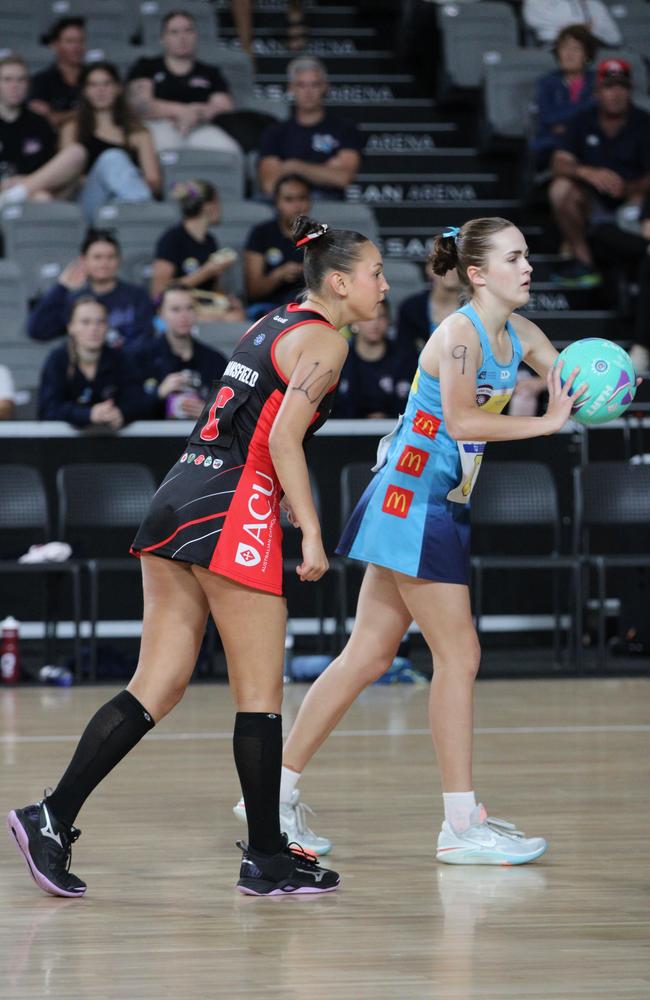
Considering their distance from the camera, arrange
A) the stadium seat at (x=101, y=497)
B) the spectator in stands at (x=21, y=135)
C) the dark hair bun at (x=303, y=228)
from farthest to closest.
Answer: the spectator in stands at (x=21, y=135)
the stadium seat at (x=101, y=497)
the dark hair bun at (x=303, y=228)

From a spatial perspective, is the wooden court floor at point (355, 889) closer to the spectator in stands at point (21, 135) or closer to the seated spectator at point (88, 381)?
the seated spectator at point (88, 381)

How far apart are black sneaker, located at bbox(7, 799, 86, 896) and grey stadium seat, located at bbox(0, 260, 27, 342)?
650 cm

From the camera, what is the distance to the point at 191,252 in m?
10.2

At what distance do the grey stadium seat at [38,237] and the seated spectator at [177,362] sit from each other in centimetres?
144

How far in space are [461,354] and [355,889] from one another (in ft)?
4.50

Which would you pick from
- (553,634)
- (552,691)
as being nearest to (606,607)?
(553,634)

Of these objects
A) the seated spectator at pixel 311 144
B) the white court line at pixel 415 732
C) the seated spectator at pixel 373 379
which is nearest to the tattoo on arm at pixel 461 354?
the white court line at pixel 415 732

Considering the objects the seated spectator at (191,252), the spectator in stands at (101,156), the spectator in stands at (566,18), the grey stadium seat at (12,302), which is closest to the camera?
the grey stadium seat at (12,302)

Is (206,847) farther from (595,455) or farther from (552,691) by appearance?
(595,455)

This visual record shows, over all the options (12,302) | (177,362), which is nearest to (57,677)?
(177,362)

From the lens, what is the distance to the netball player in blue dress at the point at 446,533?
4262mm

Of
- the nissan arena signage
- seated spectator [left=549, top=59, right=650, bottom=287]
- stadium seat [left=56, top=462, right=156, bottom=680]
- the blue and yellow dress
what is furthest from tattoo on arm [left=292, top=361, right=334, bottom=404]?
the nissan arena signage

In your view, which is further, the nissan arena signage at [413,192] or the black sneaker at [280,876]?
the nissan arena signage at [413,192]

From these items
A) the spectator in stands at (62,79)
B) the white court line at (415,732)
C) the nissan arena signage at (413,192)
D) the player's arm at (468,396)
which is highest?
the spectator in stands at (62,79)
